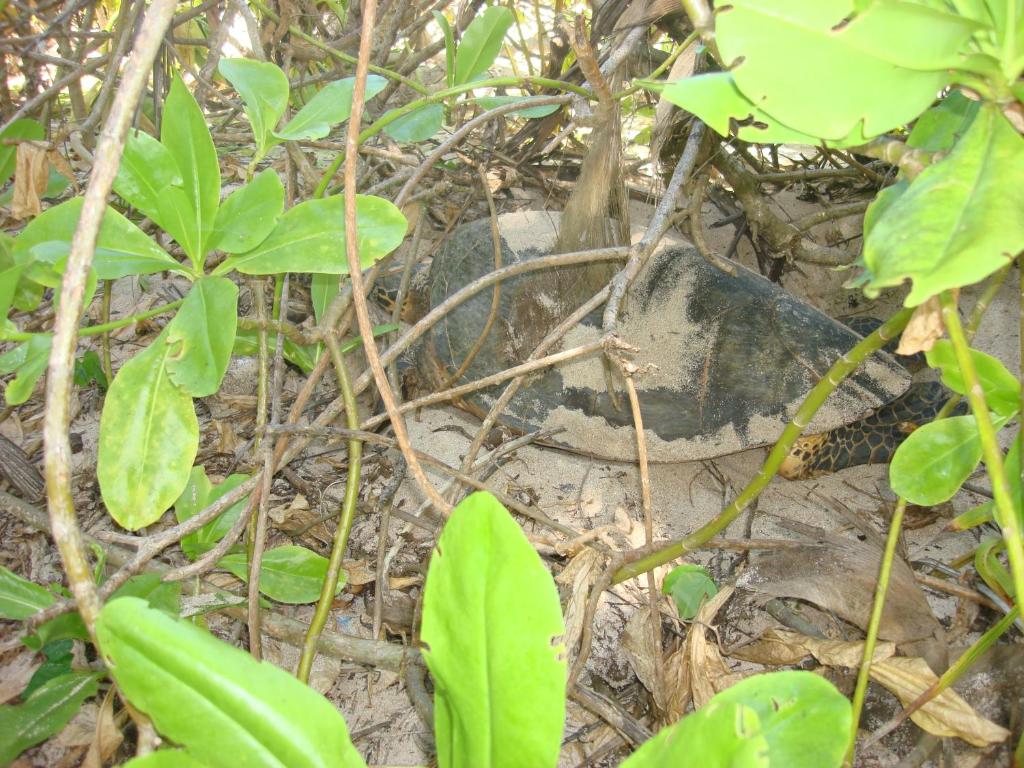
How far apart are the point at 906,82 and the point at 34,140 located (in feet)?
4.58

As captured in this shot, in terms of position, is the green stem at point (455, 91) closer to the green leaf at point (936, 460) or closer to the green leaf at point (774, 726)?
the green leaf at point (936, 460)

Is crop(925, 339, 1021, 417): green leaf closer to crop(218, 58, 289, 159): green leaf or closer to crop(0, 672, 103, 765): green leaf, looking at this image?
crop(218, 58, 289, 159): green leaf

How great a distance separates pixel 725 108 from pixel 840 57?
0.32 feet

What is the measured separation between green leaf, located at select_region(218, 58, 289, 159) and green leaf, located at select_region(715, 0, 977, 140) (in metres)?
0.72

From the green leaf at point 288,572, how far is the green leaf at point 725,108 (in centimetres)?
100

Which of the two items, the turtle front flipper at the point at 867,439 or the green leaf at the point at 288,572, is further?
the turtle front flipper at the point at 867,439

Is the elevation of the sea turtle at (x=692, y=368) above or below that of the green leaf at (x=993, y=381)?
below

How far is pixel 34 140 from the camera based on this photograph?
128 cm

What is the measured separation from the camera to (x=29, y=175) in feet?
4.14

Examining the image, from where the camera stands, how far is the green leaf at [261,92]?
1015mm

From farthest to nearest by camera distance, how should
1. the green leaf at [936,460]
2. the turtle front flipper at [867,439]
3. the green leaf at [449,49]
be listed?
the turtle front flipper at [867,439]
the green leaf at [449,49]
the green leaf at [936,460]

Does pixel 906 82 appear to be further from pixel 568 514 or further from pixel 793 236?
pixel 793 236

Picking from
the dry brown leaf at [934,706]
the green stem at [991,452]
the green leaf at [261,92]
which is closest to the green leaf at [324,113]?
the green leaf at [261,92]

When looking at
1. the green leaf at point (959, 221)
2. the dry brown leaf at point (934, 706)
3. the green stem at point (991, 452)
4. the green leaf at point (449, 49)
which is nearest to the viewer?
the green leaf at point (959, 221)
